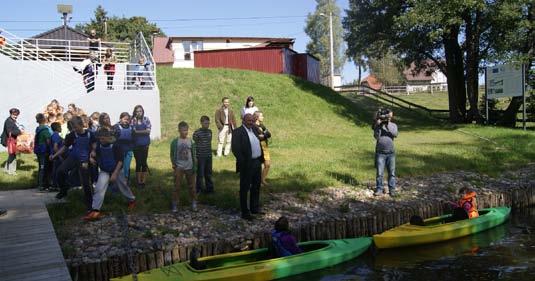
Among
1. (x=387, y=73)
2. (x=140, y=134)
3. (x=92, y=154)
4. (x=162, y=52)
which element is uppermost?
(x=162, y=52)

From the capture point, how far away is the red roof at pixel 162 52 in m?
51.8

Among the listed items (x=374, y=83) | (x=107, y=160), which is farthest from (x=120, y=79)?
(x=374, y=83)

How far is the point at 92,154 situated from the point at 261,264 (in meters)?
4.06

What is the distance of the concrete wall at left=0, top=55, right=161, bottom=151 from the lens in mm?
18250

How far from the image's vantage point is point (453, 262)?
347 inches

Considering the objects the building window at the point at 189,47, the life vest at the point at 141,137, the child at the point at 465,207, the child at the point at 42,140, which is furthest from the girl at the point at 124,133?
the building window at the point at 189,47

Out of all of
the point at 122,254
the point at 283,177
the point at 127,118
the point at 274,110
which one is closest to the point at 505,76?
the point at 274,110

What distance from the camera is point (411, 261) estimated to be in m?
8.97

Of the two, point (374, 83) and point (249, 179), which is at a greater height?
point (374, 83)

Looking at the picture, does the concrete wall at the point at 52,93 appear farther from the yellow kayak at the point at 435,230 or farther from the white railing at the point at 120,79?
the yellow kayak at the point at 435,230

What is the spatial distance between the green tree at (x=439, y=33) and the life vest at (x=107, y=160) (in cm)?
1966

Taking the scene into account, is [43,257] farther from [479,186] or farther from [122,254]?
[479,186]

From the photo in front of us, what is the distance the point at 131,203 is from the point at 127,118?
2.04m

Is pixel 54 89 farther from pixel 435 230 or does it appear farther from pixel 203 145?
pixel 435 230
